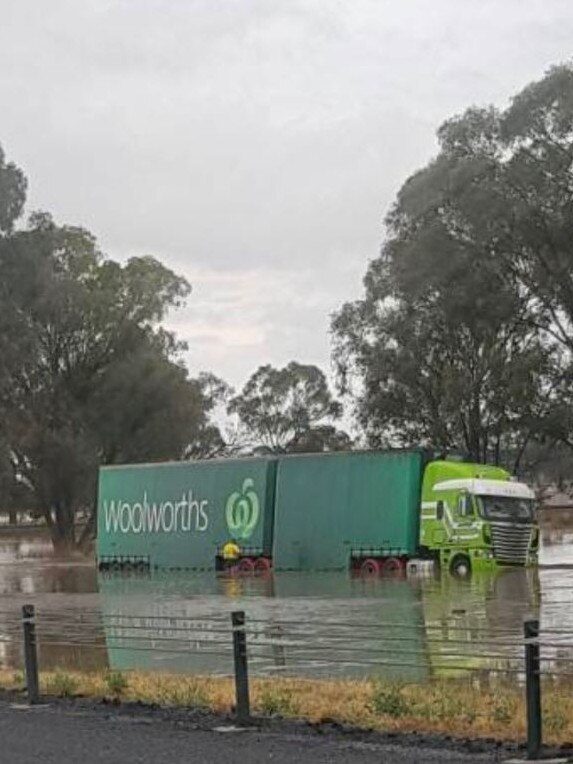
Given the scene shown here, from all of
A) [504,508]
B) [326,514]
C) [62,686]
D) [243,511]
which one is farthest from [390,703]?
[243,511]

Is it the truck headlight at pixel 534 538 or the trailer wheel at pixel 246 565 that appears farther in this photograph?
the trailer wheel at pixel 246 565

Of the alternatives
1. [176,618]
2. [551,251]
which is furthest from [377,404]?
[176,618]

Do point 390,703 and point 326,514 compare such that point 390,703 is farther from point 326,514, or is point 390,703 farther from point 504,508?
point 326,514

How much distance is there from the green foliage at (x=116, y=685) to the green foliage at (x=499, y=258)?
1514 inches

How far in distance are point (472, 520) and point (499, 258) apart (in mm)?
14843

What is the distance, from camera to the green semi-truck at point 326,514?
141 feet

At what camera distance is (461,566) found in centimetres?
4238

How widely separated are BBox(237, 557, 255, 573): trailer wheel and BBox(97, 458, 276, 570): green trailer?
11.1 inches

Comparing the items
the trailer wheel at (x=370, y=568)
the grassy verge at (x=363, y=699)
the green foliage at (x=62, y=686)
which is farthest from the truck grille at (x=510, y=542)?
the green foliage at (x=62, y=686)

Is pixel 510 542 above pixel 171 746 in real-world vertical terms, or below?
above

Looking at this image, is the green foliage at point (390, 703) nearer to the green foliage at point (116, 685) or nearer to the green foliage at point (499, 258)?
the green foliage at point (116, 685)

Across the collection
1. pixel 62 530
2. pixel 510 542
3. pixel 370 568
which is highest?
pixel 62 530

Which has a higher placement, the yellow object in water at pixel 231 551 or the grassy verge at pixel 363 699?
the yellow object in water at pixel 231 551

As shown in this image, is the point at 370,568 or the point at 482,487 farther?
the point at 370,568
